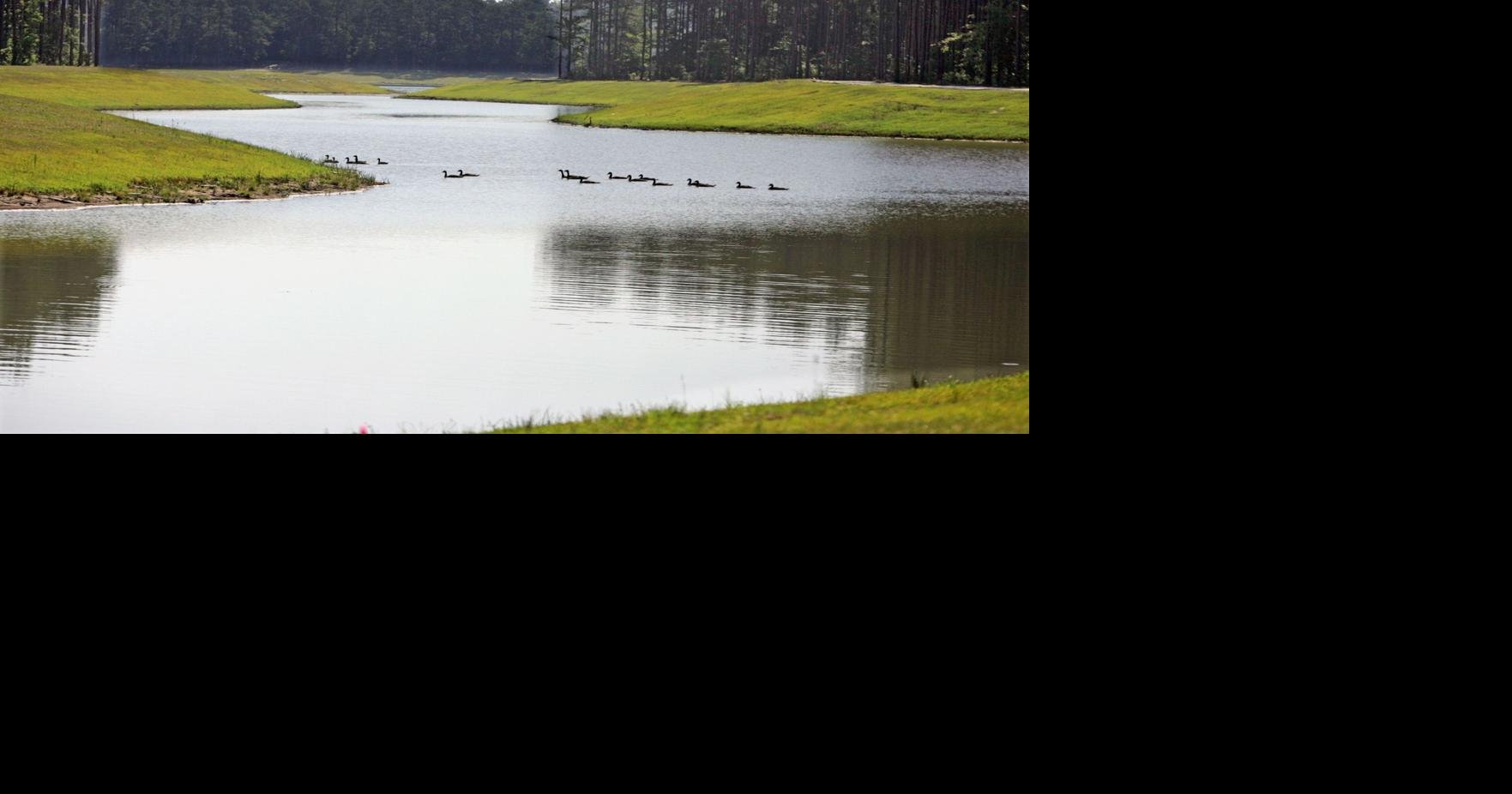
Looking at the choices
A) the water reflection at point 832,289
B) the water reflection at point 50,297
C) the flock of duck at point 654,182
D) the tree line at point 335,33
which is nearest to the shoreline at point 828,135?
the flock of duck at point 654,182

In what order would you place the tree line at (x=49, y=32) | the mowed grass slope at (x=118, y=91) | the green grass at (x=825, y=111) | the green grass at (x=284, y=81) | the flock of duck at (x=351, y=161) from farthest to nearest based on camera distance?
the green grass at (x=284, y=81), the tree line at (x=49, y=32), the mowed grass slope at (x=118, y=91), the green grass at (x=825, y=111), the flock of duck at (x=351, y=161)

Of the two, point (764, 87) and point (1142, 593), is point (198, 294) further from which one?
point (764, 87)

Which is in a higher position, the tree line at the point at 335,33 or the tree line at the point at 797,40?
the tree line at the point at 335,33

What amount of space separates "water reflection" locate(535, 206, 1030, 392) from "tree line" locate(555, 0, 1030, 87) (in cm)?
3957

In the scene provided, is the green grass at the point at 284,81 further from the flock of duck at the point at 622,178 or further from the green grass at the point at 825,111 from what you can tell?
the flock of duck at the point at 622,178

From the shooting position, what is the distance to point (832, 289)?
21547mm

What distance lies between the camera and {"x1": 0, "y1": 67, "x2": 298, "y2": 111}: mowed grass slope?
6531 centimetres

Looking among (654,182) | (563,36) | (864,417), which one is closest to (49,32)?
(563,36)

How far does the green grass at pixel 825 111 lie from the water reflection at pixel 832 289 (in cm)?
2937

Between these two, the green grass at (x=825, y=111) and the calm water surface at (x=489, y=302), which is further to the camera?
the green grass at (x=825, y=111)

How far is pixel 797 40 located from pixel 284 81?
41.5m

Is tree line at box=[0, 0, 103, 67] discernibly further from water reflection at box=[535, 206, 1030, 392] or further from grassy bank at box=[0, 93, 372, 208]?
water reflection at box=[535, 206, 1030, 392]

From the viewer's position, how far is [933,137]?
5866 cm

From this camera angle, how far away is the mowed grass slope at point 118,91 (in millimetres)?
65312
